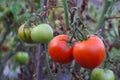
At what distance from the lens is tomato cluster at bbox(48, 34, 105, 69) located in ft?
3.60

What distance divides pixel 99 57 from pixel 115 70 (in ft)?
2.08

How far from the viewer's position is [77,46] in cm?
110

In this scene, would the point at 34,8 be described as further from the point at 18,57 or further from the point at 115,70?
the point at 115,70

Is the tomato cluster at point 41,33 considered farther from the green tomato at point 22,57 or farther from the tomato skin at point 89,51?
the green tomato at point 22,57

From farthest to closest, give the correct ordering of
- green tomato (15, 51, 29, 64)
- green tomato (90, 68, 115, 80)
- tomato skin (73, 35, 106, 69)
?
green tomato (15, 51, 29, 64) → green tomato (90, 68, 115, 80) → tomato skin (73, 35, 106, 69)

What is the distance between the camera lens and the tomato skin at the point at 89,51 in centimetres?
109

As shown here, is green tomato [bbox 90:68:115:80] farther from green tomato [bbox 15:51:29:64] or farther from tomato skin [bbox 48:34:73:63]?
green tomato [bbox 15:51:29:64]

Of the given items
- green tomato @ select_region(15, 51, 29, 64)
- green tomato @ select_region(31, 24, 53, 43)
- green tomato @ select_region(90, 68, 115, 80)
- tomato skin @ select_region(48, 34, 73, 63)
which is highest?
green tomato @ select_region(31, 24, 53, 43)

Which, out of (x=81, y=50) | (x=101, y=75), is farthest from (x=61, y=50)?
(x=101, y=75)

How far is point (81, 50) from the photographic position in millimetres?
1089

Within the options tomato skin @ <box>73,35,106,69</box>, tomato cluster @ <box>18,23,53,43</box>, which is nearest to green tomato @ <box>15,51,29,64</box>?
tomato cluster @ <box>18,23,53,43</box>

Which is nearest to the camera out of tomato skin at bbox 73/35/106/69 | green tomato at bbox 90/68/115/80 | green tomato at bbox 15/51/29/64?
tomato skin at bbox 73/35/106/69

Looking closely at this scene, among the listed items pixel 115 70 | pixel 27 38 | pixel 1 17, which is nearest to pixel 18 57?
pixel 1 17

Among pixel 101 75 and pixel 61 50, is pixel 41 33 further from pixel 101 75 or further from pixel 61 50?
pixel 101 75
